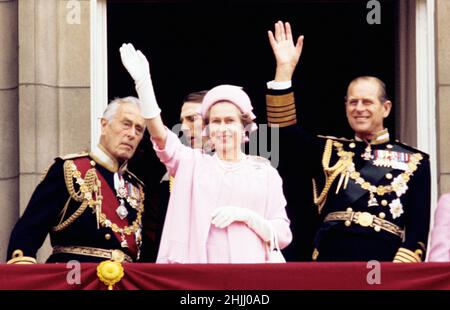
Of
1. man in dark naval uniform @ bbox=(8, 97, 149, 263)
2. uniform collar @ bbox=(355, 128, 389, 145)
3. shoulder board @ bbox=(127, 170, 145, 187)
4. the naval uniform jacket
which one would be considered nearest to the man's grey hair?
man in dark naval uniform @ bbox=(8, 97, 149, 263)

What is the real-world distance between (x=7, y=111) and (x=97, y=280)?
2.65 meters

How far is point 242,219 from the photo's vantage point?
12.5 metres

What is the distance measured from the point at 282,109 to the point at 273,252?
3.35 feet

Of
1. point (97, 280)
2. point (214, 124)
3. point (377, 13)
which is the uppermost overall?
point (377, 13)

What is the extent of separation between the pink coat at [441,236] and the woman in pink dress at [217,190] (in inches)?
36.0

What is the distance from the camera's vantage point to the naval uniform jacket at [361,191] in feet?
42.4

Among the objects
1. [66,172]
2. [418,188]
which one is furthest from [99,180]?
[418,188]

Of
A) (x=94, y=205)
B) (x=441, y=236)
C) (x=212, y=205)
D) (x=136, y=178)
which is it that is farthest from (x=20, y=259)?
(x=441, y=236)

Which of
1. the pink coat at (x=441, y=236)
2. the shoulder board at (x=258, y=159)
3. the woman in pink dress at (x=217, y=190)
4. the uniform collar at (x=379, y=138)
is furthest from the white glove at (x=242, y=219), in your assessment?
the uniform collar at (x=379, y=138)

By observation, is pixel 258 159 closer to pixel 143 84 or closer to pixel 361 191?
pixel 361 191

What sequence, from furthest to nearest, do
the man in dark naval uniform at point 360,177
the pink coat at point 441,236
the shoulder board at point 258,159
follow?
the man in dark naval uniform at point 360,177 → the shoulder board at point 258,159 → the pink coat at point 441,236

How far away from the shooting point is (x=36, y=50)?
1449 cm

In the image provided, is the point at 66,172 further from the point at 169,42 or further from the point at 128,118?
the point at 169,42

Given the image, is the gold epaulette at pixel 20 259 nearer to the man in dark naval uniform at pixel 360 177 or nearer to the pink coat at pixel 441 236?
the man in dark naval uniform at pixel 360 177
